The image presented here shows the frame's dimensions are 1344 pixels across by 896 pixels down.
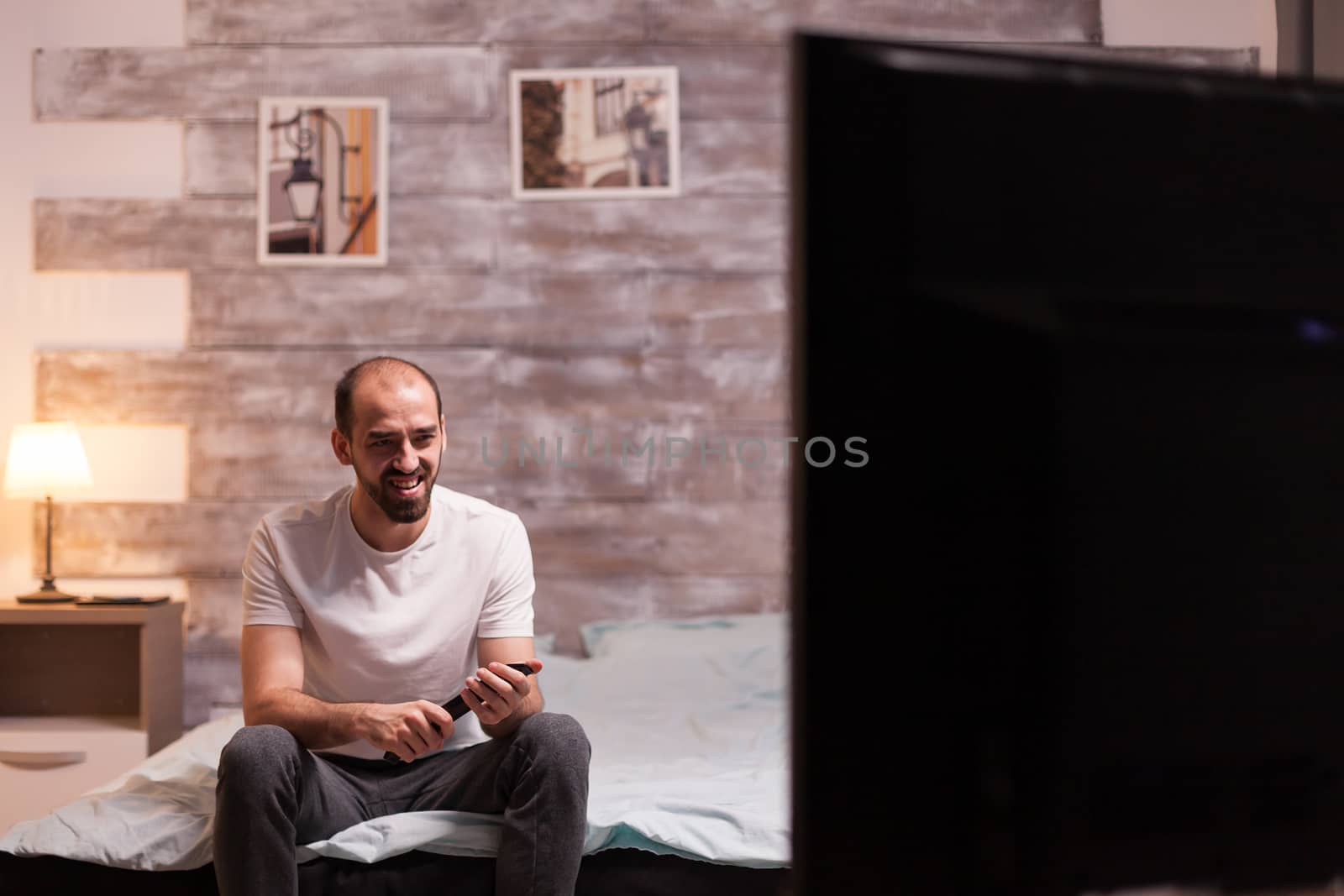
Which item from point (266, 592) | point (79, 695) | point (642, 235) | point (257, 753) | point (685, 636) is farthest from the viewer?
point (642, 235)

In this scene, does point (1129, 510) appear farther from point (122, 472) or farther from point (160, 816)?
point (122, 472)

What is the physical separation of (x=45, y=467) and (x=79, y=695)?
0.67 meters

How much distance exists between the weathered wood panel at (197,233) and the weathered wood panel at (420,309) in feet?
0.19

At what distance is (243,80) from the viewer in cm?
287

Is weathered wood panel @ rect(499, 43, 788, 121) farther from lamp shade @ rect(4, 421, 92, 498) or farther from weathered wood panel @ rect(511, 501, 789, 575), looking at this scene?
lamp shade @ rect(4, 421, 92, 498)

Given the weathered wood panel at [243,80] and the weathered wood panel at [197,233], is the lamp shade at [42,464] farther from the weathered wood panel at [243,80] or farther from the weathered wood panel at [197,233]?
the weathered wood panel at [243,80]

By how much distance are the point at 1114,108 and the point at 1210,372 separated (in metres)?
0.12

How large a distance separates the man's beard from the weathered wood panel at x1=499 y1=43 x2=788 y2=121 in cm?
169

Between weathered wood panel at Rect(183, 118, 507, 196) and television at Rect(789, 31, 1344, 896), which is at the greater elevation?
weathered wood panel at Rect(183, 118, 507, 196)

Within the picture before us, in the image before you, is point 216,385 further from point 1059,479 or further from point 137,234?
point 1059,479

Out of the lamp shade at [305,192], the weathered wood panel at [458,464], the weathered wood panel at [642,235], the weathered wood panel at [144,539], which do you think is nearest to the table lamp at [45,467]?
the weathered wood panel at [144,539]

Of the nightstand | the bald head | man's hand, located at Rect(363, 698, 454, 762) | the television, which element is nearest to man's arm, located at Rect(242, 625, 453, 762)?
man's hand, located at Rect(363, 698, 454, 762)

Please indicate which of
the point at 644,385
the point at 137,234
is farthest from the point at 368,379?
the point at 137,234

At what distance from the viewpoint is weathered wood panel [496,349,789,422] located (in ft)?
9.41
